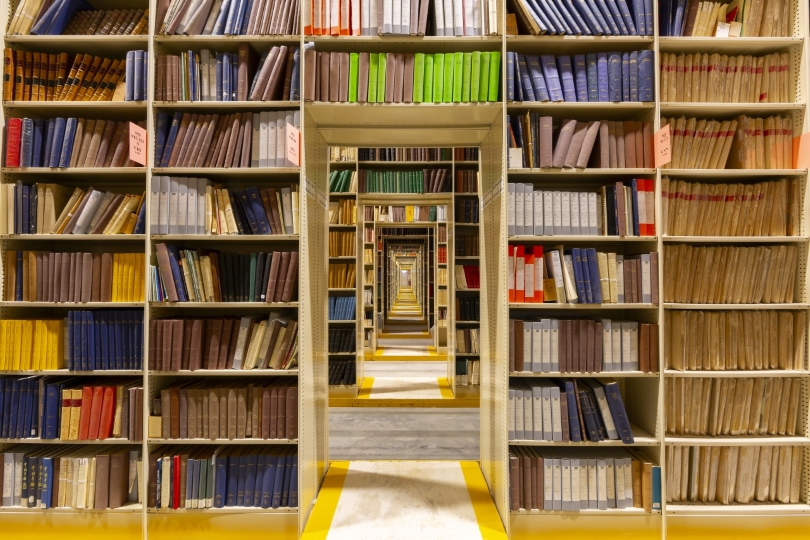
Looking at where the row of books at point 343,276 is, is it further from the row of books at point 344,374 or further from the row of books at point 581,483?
the row of books at point 581,483

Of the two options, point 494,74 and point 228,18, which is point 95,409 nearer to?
point 228,18

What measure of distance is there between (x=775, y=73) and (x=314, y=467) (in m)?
3.48

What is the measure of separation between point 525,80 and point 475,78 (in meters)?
0.27

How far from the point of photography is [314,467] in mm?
3027

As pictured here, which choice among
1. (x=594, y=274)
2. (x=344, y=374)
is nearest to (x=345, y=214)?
(x=344, y=374)

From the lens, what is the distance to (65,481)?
2.64m

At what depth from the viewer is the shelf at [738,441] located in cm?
261

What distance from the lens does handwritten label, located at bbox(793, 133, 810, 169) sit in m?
2.62

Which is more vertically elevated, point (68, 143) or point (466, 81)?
point (466, 81)

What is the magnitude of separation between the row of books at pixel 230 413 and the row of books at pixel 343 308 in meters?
3.03

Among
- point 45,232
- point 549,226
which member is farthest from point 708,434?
point 45,232

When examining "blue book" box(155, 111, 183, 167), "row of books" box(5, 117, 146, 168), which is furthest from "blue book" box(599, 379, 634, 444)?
"row of books" box(5, 117, 146, 168)

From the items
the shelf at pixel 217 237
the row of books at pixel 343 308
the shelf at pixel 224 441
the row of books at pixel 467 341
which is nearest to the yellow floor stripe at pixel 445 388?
the row of books at pixel 467 341

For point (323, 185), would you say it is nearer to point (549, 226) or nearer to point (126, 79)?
point (126, 79)
